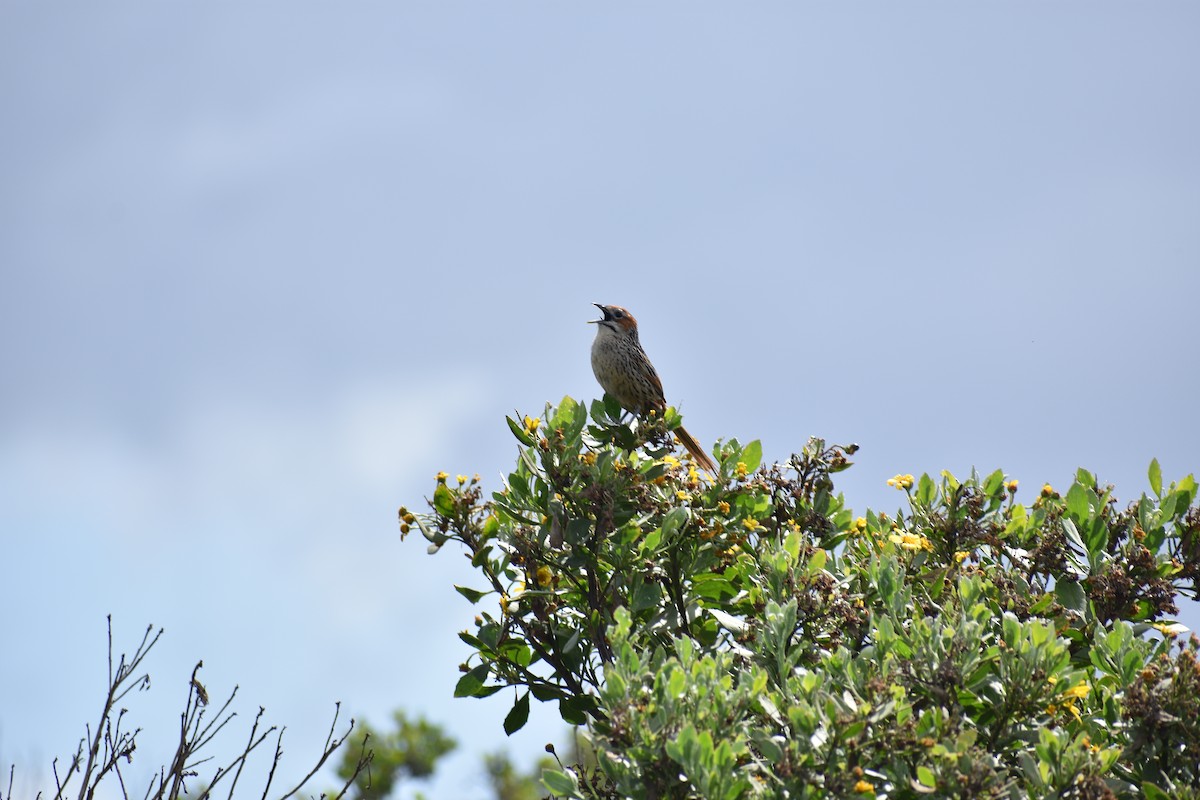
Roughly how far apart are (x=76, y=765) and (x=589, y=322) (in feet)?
16.8

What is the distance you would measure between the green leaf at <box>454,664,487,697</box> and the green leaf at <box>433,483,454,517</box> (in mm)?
628

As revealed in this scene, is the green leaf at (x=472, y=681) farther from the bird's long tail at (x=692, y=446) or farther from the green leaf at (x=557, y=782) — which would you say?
the bird's long tail at (x=692, y=446)

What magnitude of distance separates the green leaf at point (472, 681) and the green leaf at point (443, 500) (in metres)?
0.63

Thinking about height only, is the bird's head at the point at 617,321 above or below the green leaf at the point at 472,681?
above

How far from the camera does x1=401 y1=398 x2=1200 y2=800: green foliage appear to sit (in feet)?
11.1

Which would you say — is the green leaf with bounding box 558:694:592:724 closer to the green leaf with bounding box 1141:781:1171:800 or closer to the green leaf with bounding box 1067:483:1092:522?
the green leaf with bounding box 1141:781:1171:800

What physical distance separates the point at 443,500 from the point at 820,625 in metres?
1.46

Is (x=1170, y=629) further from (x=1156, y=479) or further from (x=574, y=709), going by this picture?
(x=574, y=709)

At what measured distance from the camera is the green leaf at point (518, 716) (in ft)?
15.3

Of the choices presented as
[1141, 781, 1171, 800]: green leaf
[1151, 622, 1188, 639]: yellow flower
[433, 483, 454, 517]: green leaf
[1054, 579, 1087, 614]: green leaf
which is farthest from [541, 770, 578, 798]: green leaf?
[1151, 622, 1188, 639]: yellow flower

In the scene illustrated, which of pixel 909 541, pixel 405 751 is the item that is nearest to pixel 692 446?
pixel 909 541

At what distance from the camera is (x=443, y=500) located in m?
4.42

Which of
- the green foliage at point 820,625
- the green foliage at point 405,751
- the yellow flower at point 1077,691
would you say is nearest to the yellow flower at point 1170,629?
the green foliage at point 820,625

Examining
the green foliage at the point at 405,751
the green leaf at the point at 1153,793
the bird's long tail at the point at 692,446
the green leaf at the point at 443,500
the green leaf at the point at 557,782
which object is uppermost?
the green foliage at the point at 405,751
